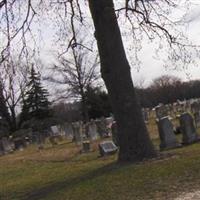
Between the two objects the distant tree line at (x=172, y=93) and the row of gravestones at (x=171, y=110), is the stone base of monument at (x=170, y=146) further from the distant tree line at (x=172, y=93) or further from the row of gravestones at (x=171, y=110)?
the distant tree line at (x=172, y=93)

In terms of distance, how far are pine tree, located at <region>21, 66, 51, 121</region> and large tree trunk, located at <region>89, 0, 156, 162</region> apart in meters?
53.2

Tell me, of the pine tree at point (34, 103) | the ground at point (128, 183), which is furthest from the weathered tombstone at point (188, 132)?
the pine tree at point (34, 103)

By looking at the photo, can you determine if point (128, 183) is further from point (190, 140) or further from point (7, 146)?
point (7, 146)

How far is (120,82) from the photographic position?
1504cm

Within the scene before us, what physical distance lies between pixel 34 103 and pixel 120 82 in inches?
2163

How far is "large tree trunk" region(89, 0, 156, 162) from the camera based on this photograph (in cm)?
1501

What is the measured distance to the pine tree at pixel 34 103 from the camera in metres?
68.8

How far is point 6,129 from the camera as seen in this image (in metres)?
61.2

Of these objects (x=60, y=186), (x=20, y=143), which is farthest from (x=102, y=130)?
(x=60, y=186)

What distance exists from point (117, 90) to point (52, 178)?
3.03m

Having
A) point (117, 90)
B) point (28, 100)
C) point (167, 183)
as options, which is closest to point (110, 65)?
point (117, 90)

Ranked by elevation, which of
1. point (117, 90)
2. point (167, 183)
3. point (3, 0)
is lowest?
point (167, 183)

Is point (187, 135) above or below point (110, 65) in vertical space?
below

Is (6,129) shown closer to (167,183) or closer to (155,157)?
(155,157)
